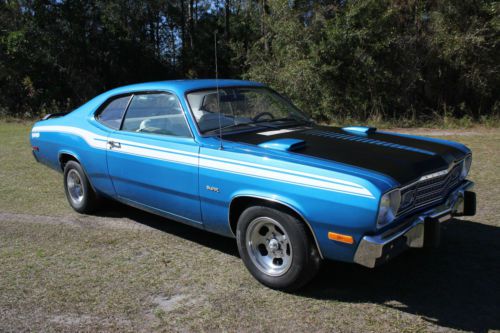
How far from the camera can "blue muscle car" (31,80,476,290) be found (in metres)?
3.09

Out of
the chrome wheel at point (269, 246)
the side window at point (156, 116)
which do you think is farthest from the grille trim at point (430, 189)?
the side window at point (156, 116)

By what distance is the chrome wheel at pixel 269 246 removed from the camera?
136 inches

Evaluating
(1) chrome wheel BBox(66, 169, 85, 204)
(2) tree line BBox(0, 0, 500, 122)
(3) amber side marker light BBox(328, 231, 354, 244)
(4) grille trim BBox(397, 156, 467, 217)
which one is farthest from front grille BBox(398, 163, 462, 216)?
(2) tree line BBox(0, 0, 500, 122)

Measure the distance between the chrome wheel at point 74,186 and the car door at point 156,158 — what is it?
3.18ft

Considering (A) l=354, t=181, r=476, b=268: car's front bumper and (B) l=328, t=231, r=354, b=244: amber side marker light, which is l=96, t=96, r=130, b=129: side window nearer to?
(B) l=328, t=231, r=354, b=244: amber side marker light

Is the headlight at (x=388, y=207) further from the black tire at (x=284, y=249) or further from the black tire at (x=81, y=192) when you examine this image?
the black tire at (x=81, y=192)

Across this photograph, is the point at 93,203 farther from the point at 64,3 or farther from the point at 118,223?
the point at 64,3

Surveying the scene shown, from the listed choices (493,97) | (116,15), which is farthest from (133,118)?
(116,15)

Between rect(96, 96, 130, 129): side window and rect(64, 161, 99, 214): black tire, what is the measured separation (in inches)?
26.6

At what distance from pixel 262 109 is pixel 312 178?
1.61 meters

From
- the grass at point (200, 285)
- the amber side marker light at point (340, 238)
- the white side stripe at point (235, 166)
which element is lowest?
the grass at point (200, 285)

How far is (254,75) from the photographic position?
50.4 feet

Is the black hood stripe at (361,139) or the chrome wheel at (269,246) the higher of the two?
the black hood stripe at (361,139)

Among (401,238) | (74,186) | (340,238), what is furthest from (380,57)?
(340,238)
